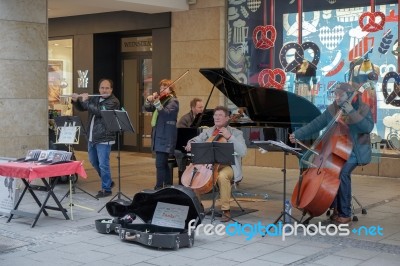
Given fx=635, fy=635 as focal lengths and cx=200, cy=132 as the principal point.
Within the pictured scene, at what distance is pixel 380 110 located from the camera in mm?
11469

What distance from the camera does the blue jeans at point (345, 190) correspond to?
7.12 m

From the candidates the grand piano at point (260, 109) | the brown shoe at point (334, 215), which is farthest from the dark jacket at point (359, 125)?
the grand piano at point (260, 109)

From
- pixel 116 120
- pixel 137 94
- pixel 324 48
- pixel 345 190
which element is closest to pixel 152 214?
pixel 116 120

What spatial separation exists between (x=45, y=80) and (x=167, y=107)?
7.81 feet

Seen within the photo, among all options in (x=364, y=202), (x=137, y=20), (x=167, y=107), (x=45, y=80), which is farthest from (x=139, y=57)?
(x=364, y=202)

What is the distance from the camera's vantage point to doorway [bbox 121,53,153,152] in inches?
617

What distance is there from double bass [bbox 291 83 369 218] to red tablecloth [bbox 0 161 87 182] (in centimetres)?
252

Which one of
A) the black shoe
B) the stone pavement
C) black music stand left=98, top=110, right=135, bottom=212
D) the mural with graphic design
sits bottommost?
the stone pavement

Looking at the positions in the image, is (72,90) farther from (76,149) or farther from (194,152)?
(194,152)

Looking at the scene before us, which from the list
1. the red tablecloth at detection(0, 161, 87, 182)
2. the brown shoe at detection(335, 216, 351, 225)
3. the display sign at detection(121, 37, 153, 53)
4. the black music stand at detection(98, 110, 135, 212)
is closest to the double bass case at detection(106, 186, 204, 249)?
the red tablecloth at detection(0, 161, 87, 182)

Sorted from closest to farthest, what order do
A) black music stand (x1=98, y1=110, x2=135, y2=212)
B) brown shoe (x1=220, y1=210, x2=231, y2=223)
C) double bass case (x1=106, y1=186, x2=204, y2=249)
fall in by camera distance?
double bass case (x1=106, y1=186, x2=204, y2=249), brown shoe (x1=220, y1=210, x2=231, y2=223), black music stand (x1=98, y1=110, x2=135, y2=212)

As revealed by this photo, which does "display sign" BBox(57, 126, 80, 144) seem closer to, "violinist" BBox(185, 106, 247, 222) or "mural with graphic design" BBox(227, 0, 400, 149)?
"violinist" BBox(185, 106, 247, 222)

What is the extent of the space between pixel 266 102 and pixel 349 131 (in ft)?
7.64

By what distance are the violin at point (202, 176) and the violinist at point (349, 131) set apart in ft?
3.23
